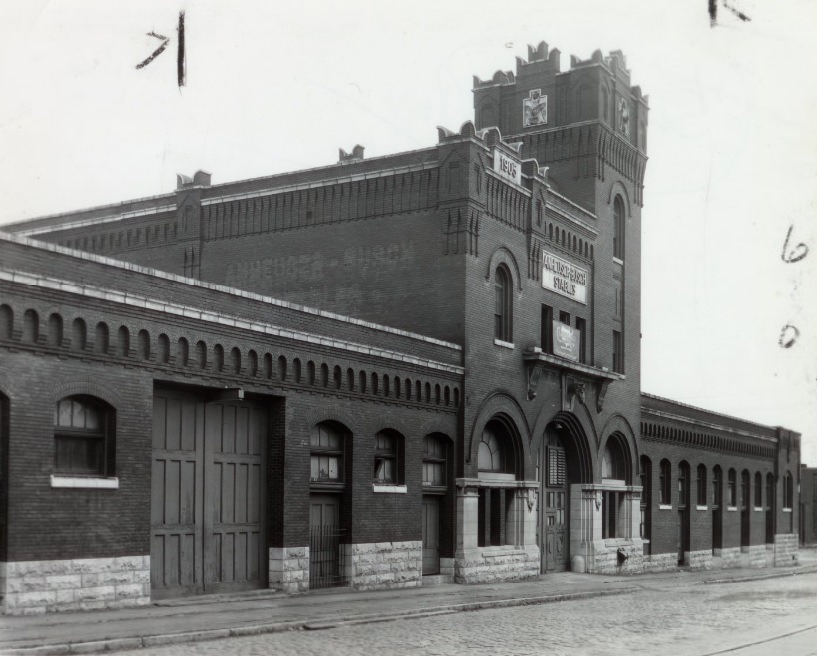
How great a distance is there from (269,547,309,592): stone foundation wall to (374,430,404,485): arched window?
373 cm

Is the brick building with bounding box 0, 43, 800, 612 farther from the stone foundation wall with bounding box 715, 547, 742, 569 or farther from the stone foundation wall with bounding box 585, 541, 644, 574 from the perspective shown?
the stone foundation wall with bounding box 715, 547, 742, 569

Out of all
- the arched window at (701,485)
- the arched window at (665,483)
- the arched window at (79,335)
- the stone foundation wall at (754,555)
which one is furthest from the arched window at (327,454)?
the stone foundation wall at (754,555)

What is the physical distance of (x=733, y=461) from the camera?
51781 mm

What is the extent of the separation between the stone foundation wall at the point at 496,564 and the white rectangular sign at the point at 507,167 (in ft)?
34.2

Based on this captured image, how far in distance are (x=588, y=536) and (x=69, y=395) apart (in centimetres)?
2219

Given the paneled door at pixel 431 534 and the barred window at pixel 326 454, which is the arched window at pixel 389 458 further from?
the paneled door at pixel 431 534

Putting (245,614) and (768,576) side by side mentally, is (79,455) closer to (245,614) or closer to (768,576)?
(245,614)

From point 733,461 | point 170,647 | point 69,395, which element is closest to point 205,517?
point 69,395

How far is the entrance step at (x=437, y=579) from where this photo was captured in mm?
28625

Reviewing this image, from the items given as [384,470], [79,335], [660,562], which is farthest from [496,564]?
[79,335]

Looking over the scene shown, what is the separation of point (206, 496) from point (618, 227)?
22.4m

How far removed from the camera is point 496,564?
31156 mm

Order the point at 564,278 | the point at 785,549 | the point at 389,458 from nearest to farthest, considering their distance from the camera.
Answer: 1. the point at 389,458
2. the point at 564,278
3. the point at 785,549

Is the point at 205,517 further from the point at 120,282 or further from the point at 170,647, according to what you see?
the point at 170,647
